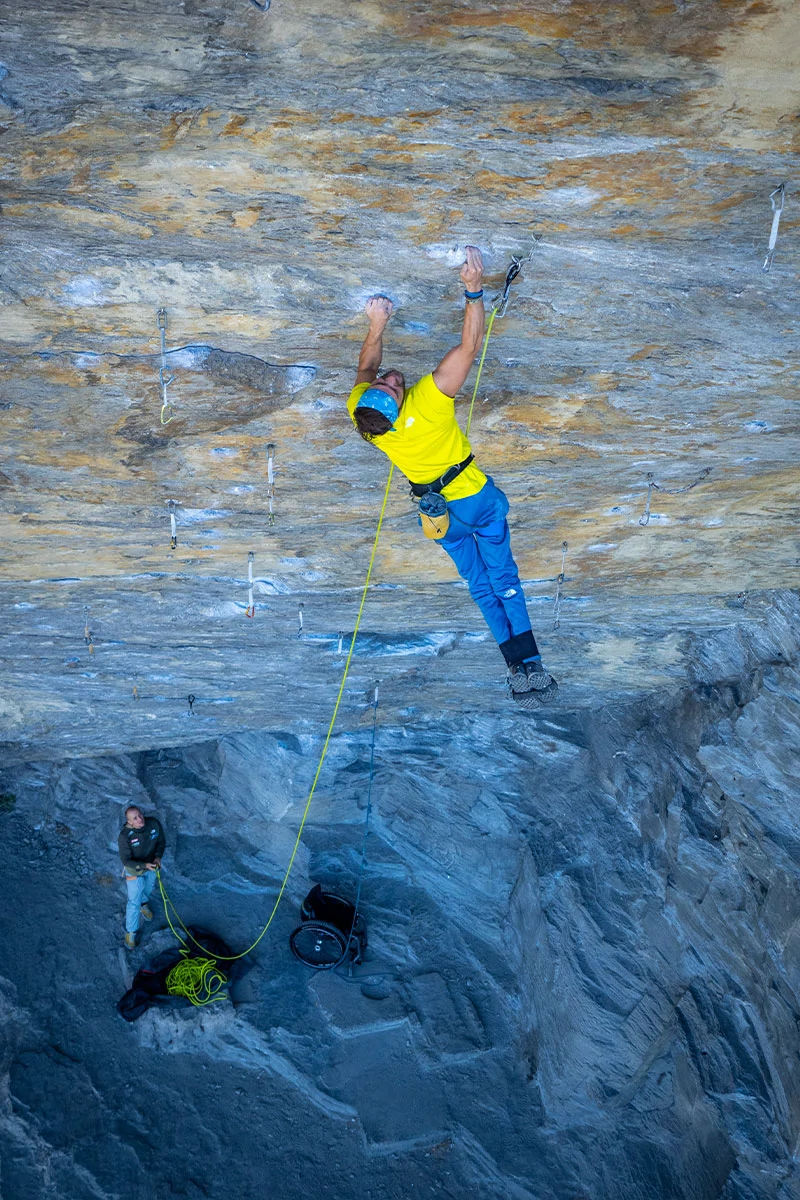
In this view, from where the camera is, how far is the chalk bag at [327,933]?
299 inches

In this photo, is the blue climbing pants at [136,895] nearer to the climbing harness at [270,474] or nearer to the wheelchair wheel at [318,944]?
the wheelchair wheel at [318,944]

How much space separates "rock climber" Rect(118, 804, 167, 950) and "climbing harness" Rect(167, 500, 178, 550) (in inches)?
119

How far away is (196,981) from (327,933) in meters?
1.25

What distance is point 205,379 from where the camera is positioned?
3.96m

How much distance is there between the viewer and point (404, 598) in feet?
20.9

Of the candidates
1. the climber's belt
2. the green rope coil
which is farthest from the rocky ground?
the climber's belt

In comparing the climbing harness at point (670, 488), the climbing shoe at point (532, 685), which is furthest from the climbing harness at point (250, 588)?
the climbing harness at point (670, 488)

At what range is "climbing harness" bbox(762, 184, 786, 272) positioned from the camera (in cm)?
304

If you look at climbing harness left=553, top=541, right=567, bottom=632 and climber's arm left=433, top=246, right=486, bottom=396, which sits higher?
climber's arm left=433, top=246, right=486, bottom=396

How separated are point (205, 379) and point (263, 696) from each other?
4405mm

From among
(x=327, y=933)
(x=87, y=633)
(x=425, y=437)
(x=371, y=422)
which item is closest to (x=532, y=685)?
(x=425, y=437)

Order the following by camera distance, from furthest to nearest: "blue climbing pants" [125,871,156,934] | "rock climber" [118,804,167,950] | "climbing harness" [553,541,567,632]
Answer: "blue climbing pants" [125,871,156,934], "rock climber" [118,804,167,950], "climbing harness" [553,541,567,632]

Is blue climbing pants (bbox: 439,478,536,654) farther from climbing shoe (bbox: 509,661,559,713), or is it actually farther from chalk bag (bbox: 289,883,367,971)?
chalk bag (bbox: 289,883,367,971)

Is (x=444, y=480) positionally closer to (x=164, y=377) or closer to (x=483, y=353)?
(x=483, y=353)
